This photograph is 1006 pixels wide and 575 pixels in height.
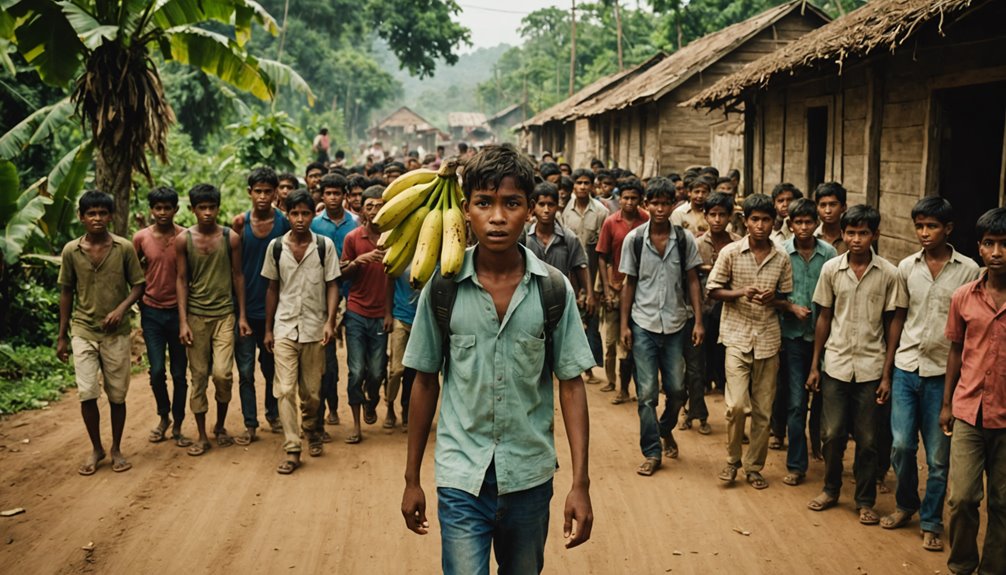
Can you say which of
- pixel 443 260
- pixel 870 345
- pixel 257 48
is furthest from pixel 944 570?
pixel 257 48

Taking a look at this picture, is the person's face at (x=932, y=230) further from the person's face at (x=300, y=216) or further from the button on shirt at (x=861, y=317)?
the person's face at (x=300, y=216)

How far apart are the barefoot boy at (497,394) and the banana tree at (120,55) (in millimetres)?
7426

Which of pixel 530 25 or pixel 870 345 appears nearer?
pixel 870 345

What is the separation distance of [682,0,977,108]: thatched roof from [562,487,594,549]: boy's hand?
4.81m

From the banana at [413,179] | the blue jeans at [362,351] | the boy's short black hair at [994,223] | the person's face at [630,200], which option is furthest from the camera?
the person's face at [630,200]

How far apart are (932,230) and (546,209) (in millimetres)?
3521

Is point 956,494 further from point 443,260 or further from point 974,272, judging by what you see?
point 443,260

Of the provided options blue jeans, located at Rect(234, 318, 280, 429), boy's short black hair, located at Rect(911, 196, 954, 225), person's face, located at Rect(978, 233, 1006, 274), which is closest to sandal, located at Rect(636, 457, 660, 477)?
boy's short black hair, located at Rect(911, 196, 954, 225)

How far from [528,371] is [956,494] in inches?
113

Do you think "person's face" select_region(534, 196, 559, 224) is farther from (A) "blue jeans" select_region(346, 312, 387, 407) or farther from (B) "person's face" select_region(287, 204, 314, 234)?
(B) "person's face" select_region(287, 204, 314, 234)

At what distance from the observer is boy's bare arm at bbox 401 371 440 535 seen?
3.15 meters

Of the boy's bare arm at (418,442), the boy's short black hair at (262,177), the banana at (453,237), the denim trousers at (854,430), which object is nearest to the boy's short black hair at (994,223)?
the denim trousers at (854,430)

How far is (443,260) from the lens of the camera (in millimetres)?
3148

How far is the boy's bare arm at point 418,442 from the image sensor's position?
315cm
